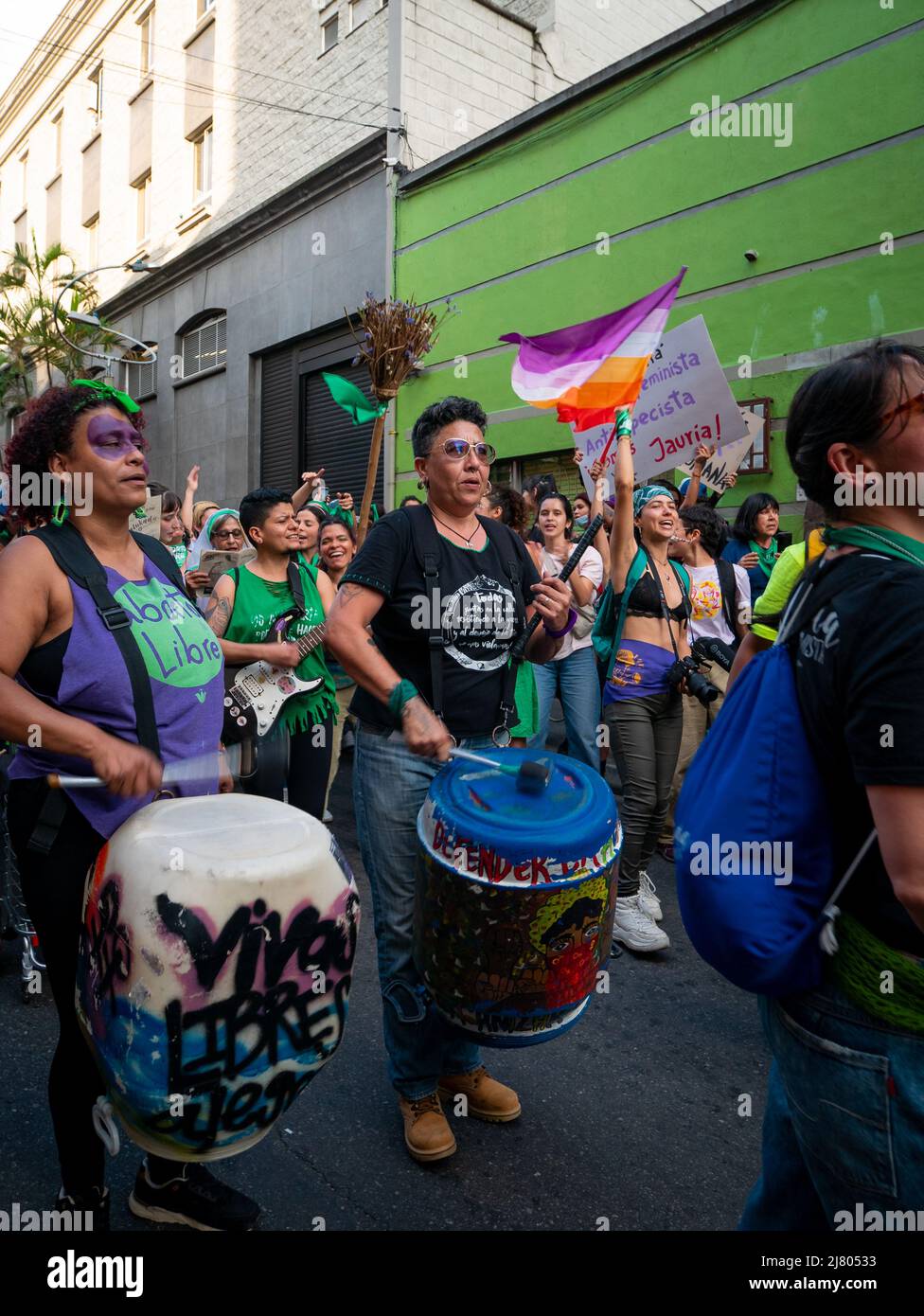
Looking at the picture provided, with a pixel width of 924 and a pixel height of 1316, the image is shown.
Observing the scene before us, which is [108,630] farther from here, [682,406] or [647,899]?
[682,406]

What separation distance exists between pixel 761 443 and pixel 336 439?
7521 millimetres

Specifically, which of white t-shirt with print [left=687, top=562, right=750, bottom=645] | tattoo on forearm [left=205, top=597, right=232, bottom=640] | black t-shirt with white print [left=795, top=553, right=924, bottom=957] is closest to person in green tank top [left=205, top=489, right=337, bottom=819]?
tattoo on forearm [left=205, top=597, right=232, bottom=640]

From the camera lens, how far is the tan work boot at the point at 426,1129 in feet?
8.71

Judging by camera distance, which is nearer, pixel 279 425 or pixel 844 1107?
pixel 844 1107

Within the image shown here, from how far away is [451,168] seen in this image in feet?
38.5

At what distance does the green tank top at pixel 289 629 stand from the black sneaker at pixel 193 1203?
2.26 metres

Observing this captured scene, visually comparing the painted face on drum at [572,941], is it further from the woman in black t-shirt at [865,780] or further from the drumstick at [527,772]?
the woman in black t-shirt at [865,780]

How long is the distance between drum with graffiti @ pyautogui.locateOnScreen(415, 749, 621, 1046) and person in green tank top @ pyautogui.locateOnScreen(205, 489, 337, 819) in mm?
2231

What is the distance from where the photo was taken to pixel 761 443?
8.36 meters

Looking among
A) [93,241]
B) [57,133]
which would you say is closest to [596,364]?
[93,241]

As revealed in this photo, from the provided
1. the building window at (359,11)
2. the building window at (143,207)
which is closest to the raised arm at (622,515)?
the building window at (359,11)

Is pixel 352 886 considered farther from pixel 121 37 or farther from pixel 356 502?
pixel 121 37
